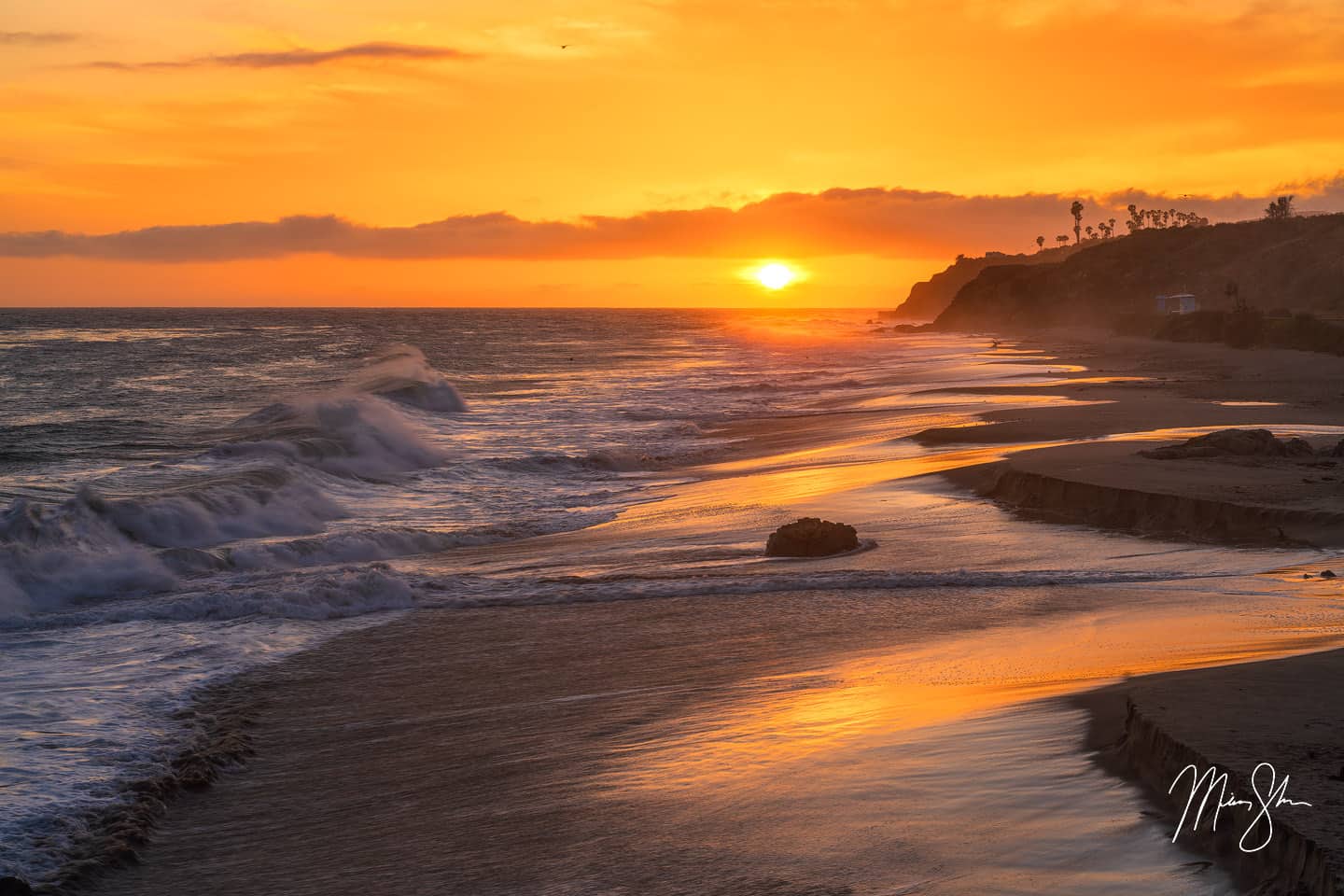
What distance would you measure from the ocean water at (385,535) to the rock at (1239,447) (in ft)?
10.0

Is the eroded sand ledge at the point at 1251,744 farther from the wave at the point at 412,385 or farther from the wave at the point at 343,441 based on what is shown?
the wave at the point at 412,385

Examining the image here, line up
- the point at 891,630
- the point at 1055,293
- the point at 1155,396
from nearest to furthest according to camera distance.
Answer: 1. the point at 891,630
2. the point at 1155,396
3. the point at 1055,293

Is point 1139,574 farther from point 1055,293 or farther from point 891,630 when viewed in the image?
point 1055,293

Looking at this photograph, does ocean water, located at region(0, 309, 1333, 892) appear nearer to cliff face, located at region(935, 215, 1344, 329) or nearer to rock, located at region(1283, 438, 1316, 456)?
rock, located at region(1283, 438, 1316, 456)

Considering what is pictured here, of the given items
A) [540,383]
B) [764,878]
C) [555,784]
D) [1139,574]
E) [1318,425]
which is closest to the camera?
[764,878]

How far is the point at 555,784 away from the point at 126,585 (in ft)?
26.9

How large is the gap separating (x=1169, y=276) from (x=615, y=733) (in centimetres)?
10962

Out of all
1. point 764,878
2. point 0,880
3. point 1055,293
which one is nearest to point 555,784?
point 764,878

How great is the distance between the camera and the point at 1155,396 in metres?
28.8

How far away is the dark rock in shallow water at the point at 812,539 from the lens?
1209cm

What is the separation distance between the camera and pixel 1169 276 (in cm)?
10438

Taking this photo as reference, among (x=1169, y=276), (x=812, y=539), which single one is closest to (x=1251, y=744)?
(x=812, y=539)

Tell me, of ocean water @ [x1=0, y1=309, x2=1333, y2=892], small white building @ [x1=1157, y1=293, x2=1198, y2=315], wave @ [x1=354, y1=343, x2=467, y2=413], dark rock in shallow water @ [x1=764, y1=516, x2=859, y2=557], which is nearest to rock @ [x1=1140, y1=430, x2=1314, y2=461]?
ocean water @ [x1=0, y1=309, x2=1333, y2=892]

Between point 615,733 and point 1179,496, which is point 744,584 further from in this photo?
point 1179,496
